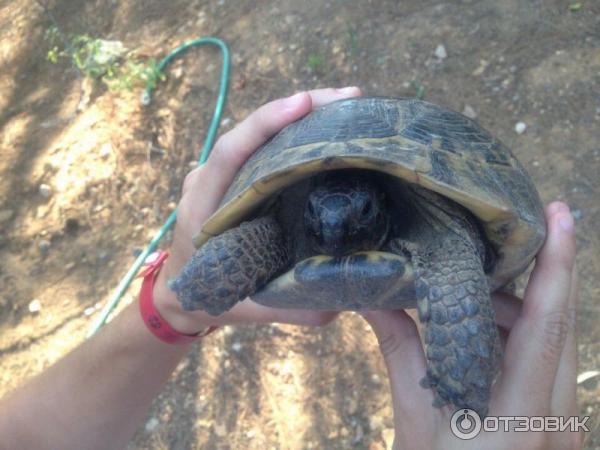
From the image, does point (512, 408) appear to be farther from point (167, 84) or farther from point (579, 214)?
point (167, 84)

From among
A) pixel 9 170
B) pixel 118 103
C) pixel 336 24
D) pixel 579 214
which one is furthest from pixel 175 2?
pixel 579 214

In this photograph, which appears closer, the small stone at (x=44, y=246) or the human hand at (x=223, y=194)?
the human hand at (x=223, y=194)

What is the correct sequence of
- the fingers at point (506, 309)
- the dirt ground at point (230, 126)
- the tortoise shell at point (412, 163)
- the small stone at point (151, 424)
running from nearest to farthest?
the tortoise shell at point (412, 163) → the fingers at point (506, 309) → the dirt ground at point (230, 126) → the small stone at point (151, 424)

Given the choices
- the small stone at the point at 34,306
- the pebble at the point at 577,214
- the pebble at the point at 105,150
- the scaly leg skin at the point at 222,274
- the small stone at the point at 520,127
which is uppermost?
the scaly leg skin at the point at 222,274

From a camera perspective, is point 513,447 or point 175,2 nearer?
point 513,447

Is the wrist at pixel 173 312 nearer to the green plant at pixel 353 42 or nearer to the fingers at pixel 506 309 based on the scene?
the fingers at pixel 506 309

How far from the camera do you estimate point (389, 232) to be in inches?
58.6

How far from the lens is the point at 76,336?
2936 mm

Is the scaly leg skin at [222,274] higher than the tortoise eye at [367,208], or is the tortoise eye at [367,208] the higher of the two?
the scaly leg skin at [222,274]

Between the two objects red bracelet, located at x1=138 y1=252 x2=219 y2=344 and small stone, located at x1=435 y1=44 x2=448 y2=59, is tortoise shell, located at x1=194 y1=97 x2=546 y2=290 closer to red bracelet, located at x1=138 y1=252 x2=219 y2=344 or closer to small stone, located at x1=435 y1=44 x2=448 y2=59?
red bracelet, located at x1=138 y1=252 x2=219 y2=344

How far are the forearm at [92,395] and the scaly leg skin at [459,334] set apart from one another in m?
1.04

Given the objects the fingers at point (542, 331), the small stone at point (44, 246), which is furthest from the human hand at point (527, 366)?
the small stone at point (44, 246)

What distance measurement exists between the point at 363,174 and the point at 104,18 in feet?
11.5

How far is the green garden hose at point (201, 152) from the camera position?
9.61ft
